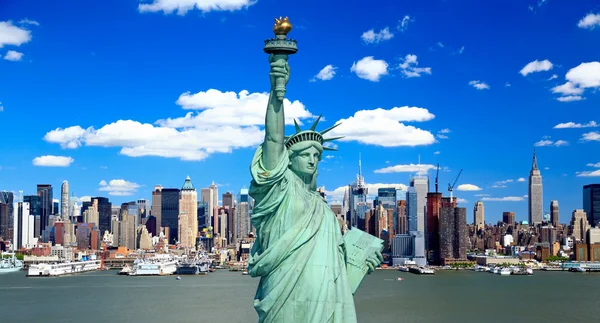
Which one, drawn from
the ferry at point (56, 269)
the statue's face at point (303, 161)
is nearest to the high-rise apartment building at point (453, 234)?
the ferry at point (56, 269)

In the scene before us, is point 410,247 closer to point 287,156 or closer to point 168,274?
point 168,274

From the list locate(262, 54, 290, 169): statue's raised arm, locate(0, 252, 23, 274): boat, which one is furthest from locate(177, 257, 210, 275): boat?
locate(262, 54, 290, 169): statue's raised arm

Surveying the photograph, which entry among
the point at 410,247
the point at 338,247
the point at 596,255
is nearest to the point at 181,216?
the point at 410,247

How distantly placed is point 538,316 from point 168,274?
7556 centimetres

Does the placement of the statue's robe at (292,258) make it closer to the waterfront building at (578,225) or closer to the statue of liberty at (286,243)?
the statue of liberty at (286,243)

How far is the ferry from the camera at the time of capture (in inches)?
4230

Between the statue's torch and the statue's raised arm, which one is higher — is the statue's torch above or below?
above

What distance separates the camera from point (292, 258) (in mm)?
10133

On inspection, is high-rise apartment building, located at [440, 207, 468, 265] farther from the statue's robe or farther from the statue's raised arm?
the statue's raised arm

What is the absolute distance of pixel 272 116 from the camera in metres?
10.0

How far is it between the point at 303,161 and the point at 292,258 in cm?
144

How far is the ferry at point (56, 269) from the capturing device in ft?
352

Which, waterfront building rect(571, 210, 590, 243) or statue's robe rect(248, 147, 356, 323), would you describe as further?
waterfront building rect(571, 210, 590, 243)

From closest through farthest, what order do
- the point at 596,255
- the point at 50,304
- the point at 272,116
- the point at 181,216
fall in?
the point at 272,116 < the point at 50,304 < the point at 596,255 < the point at 181,216
